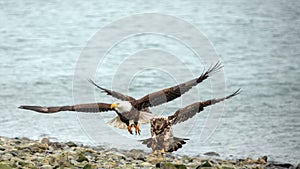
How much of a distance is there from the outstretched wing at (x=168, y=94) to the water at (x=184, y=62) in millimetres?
1790

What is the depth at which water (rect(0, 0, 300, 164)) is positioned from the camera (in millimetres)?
11102

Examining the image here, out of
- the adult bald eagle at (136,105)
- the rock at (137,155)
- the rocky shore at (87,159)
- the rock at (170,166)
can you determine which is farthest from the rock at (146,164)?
the adult bald eagle at (136,105)

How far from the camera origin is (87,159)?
26.2 feet

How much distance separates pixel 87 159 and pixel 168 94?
119 cm

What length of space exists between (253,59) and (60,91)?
5.72 meters

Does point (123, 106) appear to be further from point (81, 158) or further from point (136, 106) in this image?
point (81, 158)

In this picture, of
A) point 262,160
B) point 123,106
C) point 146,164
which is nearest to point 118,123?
point 123,106

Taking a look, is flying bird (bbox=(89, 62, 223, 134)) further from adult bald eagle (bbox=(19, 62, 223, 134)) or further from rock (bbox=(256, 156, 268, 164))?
rock (bbox=(256, 156, 268, 164))

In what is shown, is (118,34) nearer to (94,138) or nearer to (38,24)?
(38,24)

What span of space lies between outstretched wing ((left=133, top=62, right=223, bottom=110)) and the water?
1790mm

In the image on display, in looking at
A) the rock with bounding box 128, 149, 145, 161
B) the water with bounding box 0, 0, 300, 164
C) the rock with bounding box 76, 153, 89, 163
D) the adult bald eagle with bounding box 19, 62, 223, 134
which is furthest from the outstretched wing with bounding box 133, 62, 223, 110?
the water with bounding box 0, 0, 300, 164

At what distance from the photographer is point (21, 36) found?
21.3 metres

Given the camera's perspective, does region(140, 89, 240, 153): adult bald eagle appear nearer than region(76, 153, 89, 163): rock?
No

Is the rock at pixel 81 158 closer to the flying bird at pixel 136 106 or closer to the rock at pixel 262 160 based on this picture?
the flying bird at pixel 136 106
